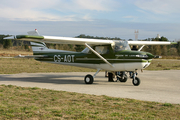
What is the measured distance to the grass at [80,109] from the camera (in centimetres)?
580

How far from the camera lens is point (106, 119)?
5527 mm

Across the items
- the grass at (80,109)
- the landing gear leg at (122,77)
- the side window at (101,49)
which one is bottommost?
the grass at (80,109)

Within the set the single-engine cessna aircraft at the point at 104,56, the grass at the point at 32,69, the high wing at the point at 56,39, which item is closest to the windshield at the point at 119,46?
the single-engine cessna aircraft at the point at 104,56

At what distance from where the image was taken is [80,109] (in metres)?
6.52

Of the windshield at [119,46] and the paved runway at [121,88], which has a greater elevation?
→ the windshield at [119,46]

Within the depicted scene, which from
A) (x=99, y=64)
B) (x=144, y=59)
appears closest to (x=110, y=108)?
(x=144, y=59)

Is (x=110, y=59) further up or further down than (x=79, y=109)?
further up

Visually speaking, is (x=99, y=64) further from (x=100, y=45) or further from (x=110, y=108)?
(x=110, y=108)

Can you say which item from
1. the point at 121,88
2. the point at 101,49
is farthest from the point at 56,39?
the point at 121,88

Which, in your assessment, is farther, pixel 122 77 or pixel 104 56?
pixel 122 77

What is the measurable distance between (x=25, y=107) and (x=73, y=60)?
843 cm

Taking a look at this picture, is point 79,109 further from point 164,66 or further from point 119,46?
point 164,66

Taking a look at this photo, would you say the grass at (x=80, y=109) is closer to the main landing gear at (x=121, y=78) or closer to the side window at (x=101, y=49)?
the main landing gear at (x=121, y=78)

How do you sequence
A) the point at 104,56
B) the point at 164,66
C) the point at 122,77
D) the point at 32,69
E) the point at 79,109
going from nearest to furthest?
the point at 79,109 → the point at 104,56 → the point at 122,77 → the point at 32,69 → the point at 164,66
